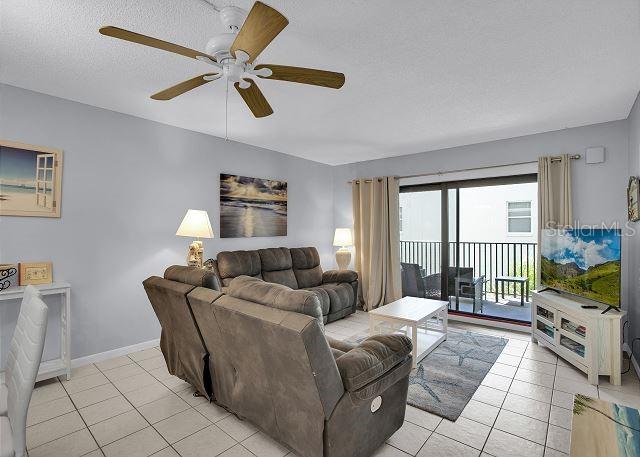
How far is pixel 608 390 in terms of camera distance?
8.71 feet

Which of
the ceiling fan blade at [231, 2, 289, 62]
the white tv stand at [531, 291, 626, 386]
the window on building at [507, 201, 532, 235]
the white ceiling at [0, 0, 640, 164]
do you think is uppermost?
the white ceiling at [0, 0, 640, 164]

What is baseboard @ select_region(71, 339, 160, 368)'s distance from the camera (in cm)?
310

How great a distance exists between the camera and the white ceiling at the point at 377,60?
5.91ft

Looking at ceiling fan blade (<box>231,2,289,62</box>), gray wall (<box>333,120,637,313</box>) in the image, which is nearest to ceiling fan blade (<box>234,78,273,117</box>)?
ceiling fan blade (<box>231,2,289,62</box>)

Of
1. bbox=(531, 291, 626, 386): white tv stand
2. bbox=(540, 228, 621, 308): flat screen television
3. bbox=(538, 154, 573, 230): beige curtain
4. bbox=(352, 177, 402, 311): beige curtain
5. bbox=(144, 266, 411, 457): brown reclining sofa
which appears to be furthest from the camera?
bbox=(352, 177, 402, 311): beige curtain

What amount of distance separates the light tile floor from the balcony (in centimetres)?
172

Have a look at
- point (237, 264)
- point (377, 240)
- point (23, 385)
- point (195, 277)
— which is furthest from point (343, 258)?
point (23, 385)

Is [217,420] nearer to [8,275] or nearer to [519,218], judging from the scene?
[8,275]

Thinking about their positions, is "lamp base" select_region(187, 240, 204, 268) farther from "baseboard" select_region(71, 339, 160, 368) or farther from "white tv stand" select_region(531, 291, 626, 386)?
"white tv stand" select_region(531, 291, 626, 386)

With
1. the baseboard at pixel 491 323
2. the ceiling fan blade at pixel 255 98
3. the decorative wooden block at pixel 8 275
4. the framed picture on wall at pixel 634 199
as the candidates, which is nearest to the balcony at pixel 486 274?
the baseboard at pixel 491 323

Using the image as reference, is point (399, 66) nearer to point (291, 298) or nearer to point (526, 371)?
point (291, 298)

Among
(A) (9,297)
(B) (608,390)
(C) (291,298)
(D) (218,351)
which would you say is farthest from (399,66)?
(A) (9,297)

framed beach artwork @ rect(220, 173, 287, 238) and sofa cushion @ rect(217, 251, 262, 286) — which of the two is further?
framed beach artwork @ rect(220, 173, 287, 238)

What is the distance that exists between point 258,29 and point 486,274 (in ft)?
16.1
